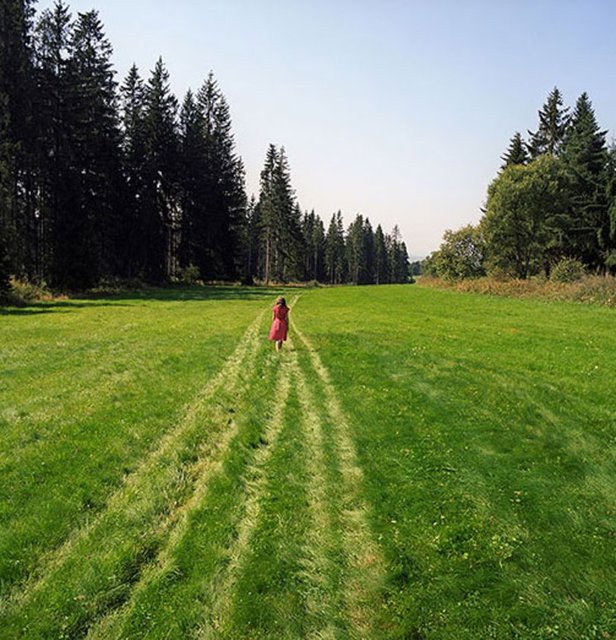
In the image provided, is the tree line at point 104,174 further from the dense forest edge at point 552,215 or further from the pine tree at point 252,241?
the dense forest edge at point 552,215

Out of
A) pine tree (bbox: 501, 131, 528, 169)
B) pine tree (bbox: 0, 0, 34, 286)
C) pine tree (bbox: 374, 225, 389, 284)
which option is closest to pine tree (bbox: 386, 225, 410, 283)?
pine tree (bbox: 374, 225, 389, 284)

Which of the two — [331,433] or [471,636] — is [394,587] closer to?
[471,636]

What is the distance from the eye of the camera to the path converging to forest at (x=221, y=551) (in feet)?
12.0

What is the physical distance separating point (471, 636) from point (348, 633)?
3.09ft

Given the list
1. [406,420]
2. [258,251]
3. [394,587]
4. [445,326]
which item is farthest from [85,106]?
[258,251]

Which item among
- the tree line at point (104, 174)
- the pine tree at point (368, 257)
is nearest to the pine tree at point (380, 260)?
the pine tree at point (368, 257)

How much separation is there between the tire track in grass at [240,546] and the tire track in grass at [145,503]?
26.7 inches

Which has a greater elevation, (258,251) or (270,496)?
(258,251)

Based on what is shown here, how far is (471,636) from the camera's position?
3.49 meters

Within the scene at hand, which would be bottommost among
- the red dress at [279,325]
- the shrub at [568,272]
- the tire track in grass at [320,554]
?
the tire track in grass at [320,554]

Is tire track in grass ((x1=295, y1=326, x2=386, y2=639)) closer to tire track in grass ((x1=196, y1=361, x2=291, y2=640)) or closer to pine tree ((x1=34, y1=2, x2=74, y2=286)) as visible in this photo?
tire track in grass ((x1=196, y1=361, x2=291, y2=640))

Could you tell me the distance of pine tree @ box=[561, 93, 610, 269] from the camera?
146 feet

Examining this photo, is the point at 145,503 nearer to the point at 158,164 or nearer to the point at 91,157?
the point at 91,157

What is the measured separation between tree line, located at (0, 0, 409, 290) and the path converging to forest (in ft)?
87.4
